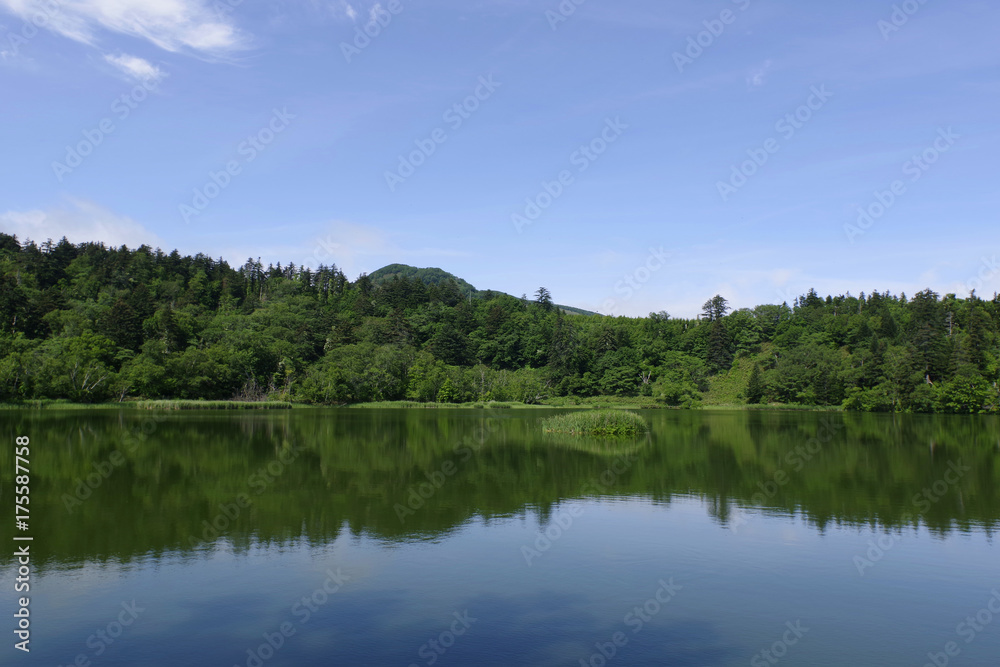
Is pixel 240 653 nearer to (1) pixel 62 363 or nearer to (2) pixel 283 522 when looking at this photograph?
(2) pixel 283 522

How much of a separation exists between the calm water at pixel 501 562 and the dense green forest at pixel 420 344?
49017mm

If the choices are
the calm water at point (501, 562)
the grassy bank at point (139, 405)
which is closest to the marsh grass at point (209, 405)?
the grassy bank at point (139, 405)

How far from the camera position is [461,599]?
34.5 ft

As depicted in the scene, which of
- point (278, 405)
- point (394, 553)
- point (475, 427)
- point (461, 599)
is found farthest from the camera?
point (278, 405)

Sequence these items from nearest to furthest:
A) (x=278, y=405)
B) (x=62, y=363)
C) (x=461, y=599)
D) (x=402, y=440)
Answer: (x=461, y=599) → (x=402, y=440) → (x=62, y=363) → (x=278, y=405)

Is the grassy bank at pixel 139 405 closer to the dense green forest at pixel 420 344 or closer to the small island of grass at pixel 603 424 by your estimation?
the dense green forest at pixel 420 344

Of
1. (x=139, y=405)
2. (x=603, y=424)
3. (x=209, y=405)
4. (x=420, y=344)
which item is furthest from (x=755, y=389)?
(x=139, y=405)

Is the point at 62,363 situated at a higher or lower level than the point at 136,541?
higher

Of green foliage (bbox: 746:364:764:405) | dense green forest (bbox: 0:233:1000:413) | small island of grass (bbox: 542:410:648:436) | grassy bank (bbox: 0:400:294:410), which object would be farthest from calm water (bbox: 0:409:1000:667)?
green foliage (bbox: 746:364:764:405)

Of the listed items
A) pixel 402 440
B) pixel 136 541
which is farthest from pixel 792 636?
pixel 402 440

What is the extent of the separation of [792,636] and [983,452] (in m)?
28.8

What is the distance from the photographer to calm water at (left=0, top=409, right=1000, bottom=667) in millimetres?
8844

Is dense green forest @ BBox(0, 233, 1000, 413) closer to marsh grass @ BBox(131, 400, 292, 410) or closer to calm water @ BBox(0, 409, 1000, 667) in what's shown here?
marsh grass @ BBox(131, 400, 292, 410)

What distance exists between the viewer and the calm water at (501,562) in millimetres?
8844
